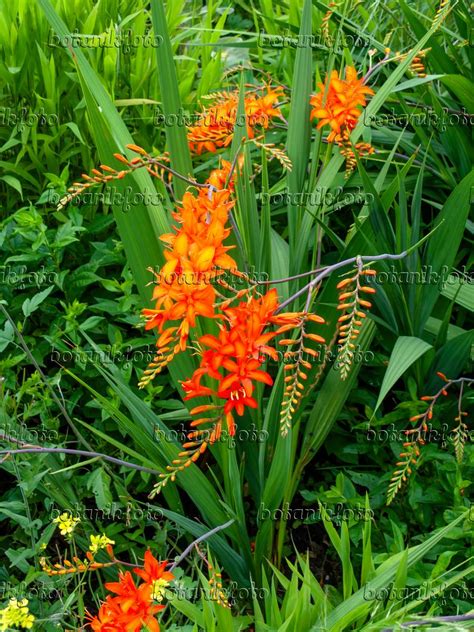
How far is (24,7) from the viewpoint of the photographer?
7.25ft

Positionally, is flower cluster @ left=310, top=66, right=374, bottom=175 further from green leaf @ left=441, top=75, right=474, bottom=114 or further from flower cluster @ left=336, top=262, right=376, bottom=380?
flower cluster @ left=336, top=262, right=376, bottom=380

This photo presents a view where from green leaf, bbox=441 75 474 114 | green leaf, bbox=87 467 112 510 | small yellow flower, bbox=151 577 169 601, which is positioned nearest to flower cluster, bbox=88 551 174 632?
small yellow flower, bbox=151 577 169 601

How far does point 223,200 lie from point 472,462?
70cm

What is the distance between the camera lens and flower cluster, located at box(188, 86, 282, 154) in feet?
5.75

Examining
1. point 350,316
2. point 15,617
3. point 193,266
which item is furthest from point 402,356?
point 15,617

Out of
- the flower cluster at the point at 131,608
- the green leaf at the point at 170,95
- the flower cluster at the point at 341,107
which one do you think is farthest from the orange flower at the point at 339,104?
the flower cluster at the point at 131,608

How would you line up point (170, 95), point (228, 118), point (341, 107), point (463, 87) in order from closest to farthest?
point (170, 95)
point (341, 107)
point (228, 118)
point (463, 87)

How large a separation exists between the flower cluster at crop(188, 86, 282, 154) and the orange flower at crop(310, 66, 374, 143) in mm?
124

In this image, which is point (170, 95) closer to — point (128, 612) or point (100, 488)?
point (100, 488)

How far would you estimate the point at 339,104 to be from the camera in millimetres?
1655

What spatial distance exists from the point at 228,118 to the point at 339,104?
267 mm

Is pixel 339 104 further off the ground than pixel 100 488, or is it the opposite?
pixel 339 104

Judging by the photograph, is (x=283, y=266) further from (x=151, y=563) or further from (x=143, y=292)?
(x=151, y=563)

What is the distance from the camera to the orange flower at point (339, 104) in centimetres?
165
